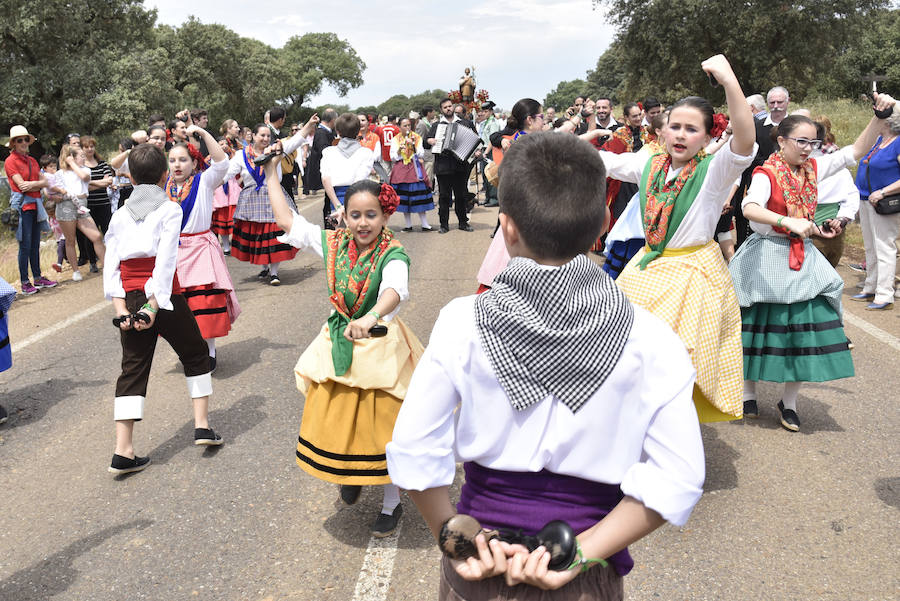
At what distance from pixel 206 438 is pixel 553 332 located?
3847 mm

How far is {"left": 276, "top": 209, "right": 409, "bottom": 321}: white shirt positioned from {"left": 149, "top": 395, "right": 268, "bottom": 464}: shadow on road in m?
1.77

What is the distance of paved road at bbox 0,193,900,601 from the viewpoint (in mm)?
3457

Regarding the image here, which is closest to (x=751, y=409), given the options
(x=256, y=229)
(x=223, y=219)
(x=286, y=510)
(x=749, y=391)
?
(x=749, y=391)

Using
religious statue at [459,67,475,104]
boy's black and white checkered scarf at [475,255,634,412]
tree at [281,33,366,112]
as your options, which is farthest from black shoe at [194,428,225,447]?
tree at [281,33,366,112]

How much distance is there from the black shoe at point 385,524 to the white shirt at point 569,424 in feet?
7.59

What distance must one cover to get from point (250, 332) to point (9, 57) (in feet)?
98.4

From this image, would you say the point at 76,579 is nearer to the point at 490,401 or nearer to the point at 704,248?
the point at 490,401

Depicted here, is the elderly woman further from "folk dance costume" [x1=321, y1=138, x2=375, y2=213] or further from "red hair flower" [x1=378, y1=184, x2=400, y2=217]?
"red hair flower" [x1=378, y1=184, x2=400, y2=217]

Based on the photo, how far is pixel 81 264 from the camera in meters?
11.9

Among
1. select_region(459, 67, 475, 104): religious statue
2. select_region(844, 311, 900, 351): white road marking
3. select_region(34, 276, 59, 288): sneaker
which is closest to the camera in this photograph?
select_region(844, 311, 900, 351): white road marking

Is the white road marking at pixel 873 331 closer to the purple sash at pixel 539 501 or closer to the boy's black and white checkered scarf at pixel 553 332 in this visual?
the purple sash at pixel 539 501

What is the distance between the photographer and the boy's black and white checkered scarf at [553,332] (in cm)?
155

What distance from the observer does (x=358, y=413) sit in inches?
147

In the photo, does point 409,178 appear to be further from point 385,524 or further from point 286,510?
point 385,524
